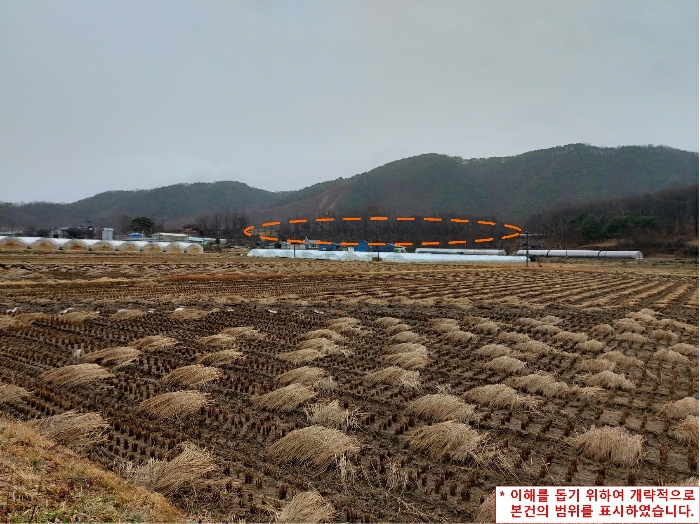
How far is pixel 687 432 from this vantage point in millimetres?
3975

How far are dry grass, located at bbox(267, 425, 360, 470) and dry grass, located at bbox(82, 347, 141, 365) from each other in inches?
127

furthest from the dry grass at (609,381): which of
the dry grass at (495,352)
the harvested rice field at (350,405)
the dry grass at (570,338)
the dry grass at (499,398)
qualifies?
the dry grass at (570,338)

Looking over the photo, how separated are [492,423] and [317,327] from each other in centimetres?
484

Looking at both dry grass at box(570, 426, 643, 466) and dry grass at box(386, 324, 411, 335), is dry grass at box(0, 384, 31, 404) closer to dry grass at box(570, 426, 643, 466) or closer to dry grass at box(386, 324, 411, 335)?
dry grass at box(570, 426, 643, 466)

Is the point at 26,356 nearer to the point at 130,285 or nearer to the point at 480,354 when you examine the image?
the point at 480,354

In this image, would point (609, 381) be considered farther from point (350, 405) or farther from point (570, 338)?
point (350, 405)

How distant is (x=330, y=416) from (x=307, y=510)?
1.47m

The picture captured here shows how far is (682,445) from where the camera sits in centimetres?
391

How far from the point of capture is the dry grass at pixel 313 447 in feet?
11.2

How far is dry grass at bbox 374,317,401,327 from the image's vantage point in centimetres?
921

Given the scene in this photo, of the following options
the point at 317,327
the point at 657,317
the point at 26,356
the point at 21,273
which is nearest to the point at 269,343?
the point at 317,327

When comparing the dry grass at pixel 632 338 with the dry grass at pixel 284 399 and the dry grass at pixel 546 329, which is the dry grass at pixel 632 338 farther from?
the dry grass at pixel 284 399

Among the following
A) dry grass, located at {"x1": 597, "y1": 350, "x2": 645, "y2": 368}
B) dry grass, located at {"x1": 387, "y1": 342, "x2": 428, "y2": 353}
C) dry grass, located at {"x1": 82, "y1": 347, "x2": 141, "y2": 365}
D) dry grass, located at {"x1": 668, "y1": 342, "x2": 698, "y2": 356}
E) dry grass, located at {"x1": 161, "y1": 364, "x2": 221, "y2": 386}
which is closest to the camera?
dry grass, located at {"x1": 161, "y1": 364, "x2": 221, "y2": 386}

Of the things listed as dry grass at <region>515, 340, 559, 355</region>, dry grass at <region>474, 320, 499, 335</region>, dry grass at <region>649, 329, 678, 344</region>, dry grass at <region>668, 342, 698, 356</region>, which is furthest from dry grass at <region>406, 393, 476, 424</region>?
dry grass at <region>649, 329, 678, 344</region>
